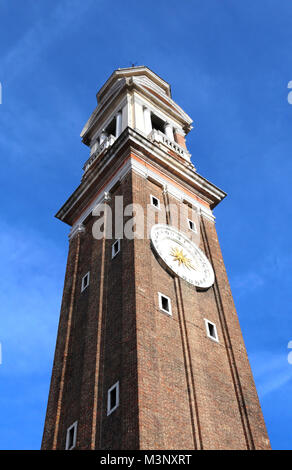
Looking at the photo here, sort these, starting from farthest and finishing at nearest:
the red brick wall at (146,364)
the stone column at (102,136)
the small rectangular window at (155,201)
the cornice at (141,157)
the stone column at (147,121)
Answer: the stone column at (102,136) < the stone column at (147,121) < the cornice at (141,157) < the small rectangular window at (155,201) < the red brick wall at (146,364)

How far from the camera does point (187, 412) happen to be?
19.9 meters

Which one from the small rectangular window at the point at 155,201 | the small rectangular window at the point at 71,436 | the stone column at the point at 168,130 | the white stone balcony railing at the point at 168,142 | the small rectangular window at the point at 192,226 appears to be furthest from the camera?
the stone column at the point at 168,130

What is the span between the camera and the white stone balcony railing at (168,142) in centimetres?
3468

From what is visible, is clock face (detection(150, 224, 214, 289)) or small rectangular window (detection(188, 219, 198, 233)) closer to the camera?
clock face (detection(150, 224, 214, 289))

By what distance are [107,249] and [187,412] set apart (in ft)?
33.1

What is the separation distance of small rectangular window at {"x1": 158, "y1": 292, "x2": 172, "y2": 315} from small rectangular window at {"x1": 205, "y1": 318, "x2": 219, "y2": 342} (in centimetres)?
233

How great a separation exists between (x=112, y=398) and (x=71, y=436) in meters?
2.51

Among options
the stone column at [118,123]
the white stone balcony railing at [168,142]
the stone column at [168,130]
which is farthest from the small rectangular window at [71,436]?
the stone column at [168,130]

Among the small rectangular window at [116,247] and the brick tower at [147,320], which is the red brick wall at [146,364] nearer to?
the brick tower at [147,320]

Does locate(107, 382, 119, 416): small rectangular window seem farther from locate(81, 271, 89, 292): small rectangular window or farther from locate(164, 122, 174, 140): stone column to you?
locate(164, 122, 174, 140): stone column

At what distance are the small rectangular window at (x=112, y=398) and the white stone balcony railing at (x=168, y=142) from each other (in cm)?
1803

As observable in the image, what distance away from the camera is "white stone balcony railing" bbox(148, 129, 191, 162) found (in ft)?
Answer: 114

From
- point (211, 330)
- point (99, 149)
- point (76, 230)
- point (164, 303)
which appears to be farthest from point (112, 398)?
point (99, 149)

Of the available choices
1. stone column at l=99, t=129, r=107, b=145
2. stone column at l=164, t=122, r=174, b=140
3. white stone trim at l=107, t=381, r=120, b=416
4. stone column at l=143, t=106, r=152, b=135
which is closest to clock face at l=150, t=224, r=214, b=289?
white stone trim at l=107, t=381, r=120, b=416
